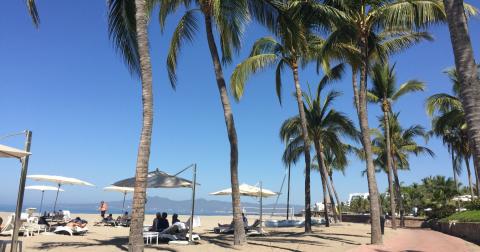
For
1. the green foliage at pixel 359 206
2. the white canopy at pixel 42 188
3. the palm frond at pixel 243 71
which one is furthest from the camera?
the green foliage at pixel 359 206

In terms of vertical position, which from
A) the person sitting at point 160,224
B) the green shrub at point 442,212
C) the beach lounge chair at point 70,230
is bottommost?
the beach lounge chair at point 70,230

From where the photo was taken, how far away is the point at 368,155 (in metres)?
14.6

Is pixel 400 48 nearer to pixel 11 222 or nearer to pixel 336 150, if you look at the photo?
pixel 336 150

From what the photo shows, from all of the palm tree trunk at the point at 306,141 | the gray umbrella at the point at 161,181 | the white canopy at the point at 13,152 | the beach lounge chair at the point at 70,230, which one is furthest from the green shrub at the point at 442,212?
the white canopy at the point at 13,152

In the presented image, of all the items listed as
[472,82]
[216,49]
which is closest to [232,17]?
[216,49]

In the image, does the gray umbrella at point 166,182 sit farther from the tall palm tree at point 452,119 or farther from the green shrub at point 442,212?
the green shrub at point 442,212

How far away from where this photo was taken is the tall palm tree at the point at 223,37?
41.1ft

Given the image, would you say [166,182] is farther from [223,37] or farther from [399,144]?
A: [399,144]

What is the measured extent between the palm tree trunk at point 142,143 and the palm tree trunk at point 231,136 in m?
4.51

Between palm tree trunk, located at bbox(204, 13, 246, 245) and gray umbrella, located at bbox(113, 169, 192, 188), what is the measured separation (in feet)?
6.09

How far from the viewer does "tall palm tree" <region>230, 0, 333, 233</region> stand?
1369cm

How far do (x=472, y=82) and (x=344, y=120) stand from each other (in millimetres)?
16966

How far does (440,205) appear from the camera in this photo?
1303 inches

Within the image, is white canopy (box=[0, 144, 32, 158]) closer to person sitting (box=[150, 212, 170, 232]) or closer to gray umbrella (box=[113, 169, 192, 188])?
gray umbrella (box=[113, 169, 192, 188])
